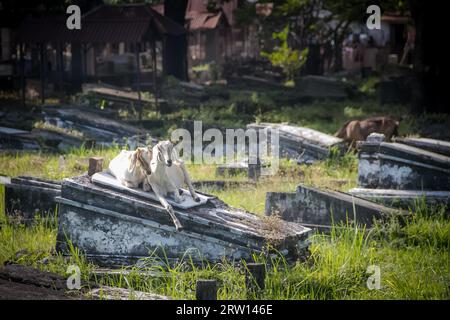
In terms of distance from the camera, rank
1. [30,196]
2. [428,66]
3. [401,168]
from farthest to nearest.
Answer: [428,66] < [401,168] < [30,196]

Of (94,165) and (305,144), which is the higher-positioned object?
(94,165)

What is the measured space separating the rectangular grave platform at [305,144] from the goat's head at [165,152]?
593cm

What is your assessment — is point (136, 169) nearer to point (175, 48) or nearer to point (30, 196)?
point (30, 196)

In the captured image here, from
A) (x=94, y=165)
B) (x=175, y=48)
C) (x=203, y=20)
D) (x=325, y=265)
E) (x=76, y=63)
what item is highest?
Result: (x=203, y=20)

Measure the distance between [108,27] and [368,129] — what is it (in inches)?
328

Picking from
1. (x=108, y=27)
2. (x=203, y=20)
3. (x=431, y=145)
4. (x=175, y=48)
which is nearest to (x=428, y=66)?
(x=108, y=27)

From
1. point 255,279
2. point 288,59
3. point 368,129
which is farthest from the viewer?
point 288,59

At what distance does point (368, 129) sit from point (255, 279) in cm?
837

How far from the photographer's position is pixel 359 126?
14.9 metres

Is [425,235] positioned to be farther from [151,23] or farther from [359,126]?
[151,23]

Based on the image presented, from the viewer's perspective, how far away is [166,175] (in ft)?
26.4

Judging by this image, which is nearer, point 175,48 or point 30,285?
point 30,285

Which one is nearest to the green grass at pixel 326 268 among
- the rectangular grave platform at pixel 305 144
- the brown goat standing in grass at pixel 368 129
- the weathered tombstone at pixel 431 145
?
the weathered tombstone at pixel 431 145

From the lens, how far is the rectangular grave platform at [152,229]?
7703 millimetres
